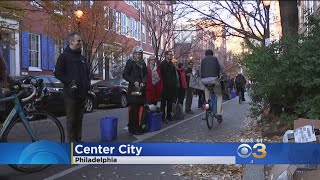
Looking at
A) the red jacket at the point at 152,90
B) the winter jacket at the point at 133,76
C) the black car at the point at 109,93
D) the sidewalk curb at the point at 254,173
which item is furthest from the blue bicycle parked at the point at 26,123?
the black car at the point at 109,93

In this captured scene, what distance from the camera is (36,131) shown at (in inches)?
255

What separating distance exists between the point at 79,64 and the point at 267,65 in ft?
11.5

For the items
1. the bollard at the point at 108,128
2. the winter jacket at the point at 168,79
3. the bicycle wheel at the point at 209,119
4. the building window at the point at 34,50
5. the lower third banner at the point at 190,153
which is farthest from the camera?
the building window at the point at 34,50

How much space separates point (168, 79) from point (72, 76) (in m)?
5.17

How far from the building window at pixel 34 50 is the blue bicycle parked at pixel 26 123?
703 inches

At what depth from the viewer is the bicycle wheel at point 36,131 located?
6.01m

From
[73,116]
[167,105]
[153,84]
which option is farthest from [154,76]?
[73,116]

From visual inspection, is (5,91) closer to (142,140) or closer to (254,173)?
(142,140)

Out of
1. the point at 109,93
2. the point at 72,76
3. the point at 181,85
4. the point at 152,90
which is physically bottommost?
the point at 109,93

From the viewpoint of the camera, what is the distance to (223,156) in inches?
147

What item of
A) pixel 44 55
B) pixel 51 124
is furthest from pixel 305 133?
pixel 44 55

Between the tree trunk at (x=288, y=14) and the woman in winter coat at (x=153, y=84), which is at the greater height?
the tree trunk at (x=288, y=14)

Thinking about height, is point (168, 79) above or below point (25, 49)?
below

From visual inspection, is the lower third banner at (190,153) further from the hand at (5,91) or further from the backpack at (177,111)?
the backpack at (177,111)
